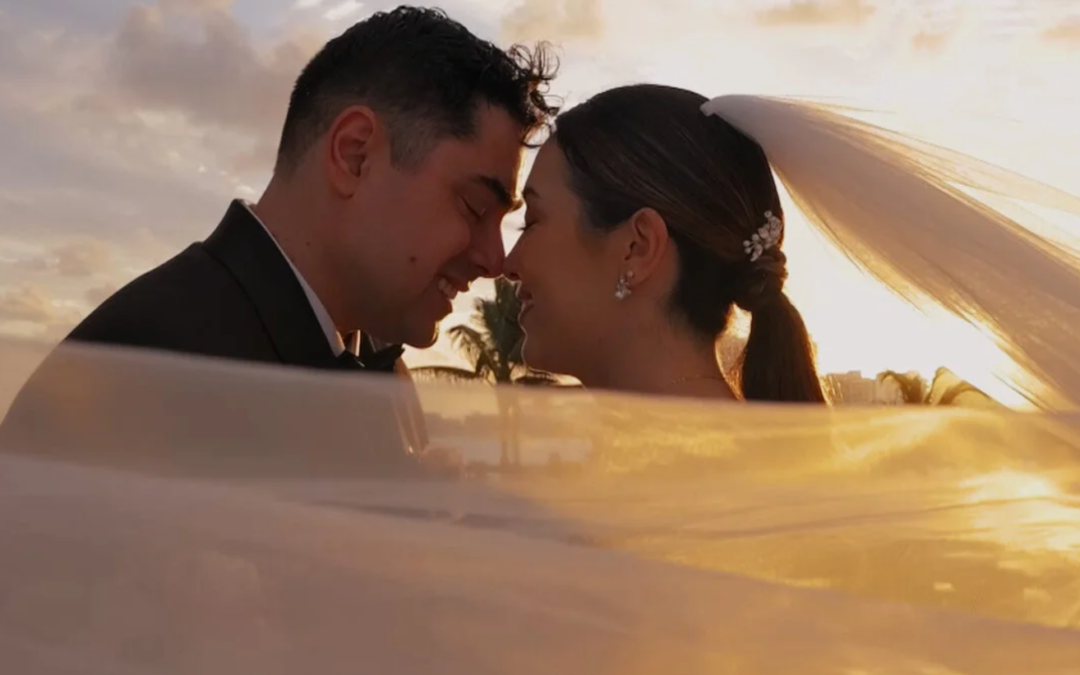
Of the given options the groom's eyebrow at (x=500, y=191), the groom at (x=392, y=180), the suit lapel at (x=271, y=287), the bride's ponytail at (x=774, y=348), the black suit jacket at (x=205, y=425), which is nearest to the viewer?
the black suit jacket at (x=205, y=425)

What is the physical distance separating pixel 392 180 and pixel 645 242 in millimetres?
790

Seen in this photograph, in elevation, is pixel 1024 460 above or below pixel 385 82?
below

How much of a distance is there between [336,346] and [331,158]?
535 mm

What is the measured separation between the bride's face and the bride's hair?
6cm

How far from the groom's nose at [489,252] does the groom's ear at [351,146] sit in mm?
393

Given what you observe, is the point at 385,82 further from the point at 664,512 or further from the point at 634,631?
the point at 634,631

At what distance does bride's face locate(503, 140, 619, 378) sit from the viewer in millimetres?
3219

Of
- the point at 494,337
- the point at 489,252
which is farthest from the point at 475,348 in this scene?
the point at 489,252

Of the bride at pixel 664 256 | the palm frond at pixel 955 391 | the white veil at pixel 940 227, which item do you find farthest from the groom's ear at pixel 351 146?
the palm frond at pixel 955 391

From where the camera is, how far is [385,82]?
359cm

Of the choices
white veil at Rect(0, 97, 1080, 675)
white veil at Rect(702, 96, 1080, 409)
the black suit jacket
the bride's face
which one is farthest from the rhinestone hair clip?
the black suit jacket

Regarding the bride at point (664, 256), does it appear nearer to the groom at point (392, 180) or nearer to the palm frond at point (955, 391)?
the groom at point (392, 180)

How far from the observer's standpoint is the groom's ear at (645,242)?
10.4ft

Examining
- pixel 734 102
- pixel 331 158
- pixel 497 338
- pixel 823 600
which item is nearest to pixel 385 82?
pixel 331 158
